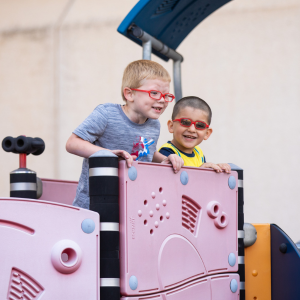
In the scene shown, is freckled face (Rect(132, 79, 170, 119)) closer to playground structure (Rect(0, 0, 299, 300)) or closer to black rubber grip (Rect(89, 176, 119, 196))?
playground structure (Rect(0, 0, 299, 300))

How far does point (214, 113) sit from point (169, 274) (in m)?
3.11

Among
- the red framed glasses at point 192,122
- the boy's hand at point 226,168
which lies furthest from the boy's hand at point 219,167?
the red framed glasses at point 192,122

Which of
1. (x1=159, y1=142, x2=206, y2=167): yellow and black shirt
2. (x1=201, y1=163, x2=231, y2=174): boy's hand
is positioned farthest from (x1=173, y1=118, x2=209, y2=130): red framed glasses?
(x1=201, y1=163, x2=231, y2=174): boy's hand

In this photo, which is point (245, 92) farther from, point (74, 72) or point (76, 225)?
point (76, 225)

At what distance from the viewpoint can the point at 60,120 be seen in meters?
4.78

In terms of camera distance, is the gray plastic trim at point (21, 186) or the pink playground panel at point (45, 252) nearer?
the pink playground panel at point (45, 252)

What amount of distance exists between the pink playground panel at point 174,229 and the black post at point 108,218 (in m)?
0.02

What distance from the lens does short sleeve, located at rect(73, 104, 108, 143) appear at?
1.41 meters

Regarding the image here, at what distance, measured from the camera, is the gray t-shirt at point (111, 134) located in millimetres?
1445

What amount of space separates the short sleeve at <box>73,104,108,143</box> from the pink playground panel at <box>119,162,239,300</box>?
0.25 m

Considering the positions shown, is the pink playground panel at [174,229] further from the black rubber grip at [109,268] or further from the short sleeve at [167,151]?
the short sleeve at [167,151]

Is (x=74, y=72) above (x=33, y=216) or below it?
above

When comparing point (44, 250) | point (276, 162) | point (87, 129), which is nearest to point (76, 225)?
point (44, 250)

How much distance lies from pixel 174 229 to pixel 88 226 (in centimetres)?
32
